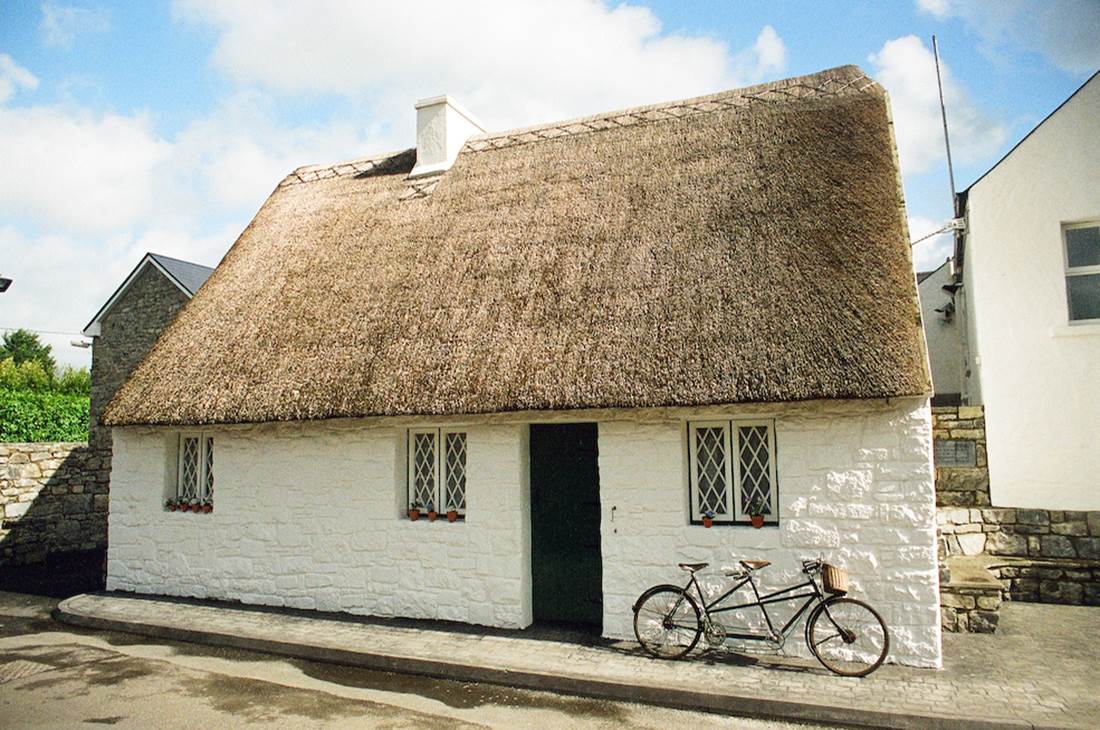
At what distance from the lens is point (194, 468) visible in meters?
10.3

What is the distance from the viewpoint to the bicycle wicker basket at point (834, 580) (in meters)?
6.36

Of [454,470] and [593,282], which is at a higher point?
[593,282]

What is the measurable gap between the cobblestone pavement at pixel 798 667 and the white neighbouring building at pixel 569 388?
0.51m

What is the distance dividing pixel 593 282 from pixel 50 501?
11.1m

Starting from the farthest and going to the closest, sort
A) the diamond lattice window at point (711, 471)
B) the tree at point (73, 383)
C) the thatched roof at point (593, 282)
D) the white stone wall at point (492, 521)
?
the tree at point (73, 383) → the diamond lattice window at point (711, 471) → the thatched roof at point (593, 282) → the white stone wall at point (492, 521)

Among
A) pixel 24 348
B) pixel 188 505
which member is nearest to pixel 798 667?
pixel 188 505

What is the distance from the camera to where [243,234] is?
40.0ft

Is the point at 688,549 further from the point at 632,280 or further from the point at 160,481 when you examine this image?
the point at 160,481

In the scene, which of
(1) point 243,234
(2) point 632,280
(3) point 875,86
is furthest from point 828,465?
(1) point 243,234

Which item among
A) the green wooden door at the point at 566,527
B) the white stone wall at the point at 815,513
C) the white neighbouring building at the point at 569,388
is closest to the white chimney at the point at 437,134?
the white neighbouring building at the point at 569,388

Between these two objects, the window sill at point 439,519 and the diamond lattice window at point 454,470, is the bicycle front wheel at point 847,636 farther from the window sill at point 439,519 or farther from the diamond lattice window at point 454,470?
the diamond lattice window at point 454,470

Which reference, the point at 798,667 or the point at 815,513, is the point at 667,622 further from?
the point at 815,513

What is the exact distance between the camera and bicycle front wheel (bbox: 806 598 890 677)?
6414 mm

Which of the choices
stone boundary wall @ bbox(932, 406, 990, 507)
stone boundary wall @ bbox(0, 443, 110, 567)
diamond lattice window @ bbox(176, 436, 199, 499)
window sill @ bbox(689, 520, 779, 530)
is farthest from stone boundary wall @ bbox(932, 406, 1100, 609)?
stone boundary wall @ bbox(0, 443, 110, 567)
